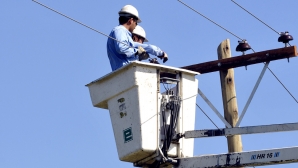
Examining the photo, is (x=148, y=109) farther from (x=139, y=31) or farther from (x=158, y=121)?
(x=139, y=31)

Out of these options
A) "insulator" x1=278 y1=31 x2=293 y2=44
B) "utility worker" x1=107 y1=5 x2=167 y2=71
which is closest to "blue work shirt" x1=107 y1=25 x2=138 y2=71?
"utility worker" x1=107 y1=5 x2=167 y2=71

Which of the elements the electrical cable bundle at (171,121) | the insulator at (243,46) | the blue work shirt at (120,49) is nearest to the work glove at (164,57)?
the blue work shirt at (120,49)

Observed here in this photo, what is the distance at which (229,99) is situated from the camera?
10328 mm

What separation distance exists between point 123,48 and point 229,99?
2367 millimetres

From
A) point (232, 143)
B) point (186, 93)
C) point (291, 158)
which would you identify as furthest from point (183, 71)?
point (232, 143)

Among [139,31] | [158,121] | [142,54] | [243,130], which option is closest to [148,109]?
[158,121]

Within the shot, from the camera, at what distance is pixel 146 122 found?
26.3ft

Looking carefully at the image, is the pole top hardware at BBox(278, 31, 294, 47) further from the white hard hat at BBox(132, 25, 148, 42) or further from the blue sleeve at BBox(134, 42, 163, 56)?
the blue sleeve at BBox(134, 42, 163, 56)

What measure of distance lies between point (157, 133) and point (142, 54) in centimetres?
82

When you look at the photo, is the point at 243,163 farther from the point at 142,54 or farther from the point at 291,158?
the point at 142,54

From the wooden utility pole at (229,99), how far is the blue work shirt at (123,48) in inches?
80.5

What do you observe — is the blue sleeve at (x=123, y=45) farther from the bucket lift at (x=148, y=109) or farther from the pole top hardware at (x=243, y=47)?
the pole top hardware at (x=243, y=47)

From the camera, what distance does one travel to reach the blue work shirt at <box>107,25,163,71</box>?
330 inches

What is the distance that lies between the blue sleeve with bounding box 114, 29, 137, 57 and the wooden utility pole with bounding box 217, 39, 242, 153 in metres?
2.15
